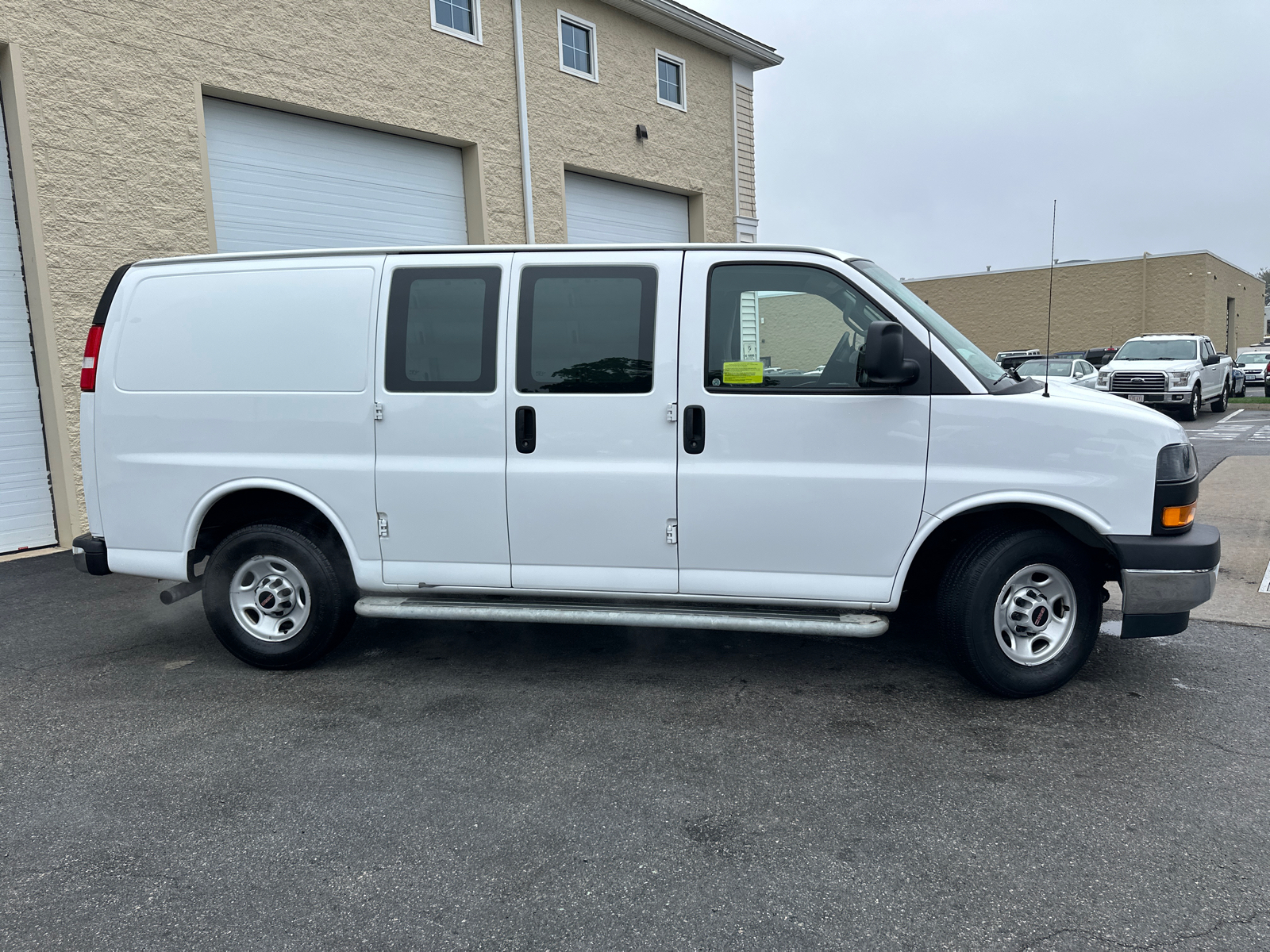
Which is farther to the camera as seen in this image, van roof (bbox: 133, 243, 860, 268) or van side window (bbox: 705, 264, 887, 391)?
van roof (bbox: 133, 243, 860, 268)

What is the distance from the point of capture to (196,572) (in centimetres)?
505

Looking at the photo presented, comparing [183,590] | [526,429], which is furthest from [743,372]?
[183,590]

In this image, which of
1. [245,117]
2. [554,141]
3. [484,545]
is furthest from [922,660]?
[554,141]

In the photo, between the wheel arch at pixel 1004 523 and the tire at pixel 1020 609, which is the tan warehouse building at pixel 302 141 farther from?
the tire at pixel 1020 609

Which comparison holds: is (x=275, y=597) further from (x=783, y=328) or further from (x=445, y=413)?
(x=783, y=328)

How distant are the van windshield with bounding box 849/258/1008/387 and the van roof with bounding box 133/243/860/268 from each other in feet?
0.41

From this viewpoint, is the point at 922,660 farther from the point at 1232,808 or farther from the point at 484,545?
the point at 484,545

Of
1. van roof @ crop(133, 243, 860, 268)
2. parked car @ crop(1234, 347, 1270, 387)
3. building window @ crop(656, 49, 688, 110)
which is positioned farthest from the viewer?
parked car @ crop(1234, 347, 1270, 387)

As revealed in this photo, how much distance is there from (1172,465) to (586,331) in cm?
275

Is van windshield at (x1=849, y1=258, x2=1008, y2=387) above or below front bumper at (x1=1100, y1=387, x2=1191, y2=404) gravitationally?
above

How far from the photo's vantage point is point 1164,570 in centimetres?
395

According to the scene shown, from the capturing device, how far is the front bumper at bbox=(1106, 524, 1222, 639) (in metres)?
3.94

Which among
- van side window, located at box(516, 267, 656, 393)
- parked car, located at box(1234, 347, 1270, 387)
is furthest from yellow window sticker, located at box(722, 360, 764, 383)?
parked car, located at box(1234, 347, 1270, 387)

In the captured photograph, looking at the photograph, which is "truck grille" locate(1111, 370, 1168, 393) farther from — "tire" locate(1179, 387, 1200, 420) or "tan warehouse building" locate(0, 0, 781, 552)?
"tan warehouse building" locate(0, 0, 781, 552)
